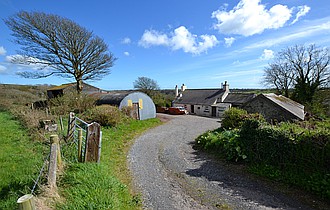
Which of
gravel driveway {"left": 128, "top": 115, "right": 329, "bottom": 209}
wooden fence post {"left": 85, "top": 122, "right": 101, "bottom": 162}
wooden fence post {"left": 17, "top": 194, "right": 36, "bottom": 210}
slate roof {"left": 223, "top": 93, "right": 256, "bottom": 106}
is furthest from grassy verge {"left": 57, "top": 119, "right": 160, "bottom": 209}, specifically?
slate roof {"left": 223, "top": 93, "right": 256, "bottom": 106}

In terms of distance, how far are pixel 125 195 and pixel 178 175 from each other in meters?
2.16

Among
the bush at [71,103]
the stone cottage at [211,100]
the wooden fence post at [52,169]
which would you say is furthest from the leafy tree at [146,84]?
the wooden fence post at [52,169]

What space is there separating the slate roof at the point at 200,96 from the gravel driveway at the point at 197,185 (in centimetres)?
2304

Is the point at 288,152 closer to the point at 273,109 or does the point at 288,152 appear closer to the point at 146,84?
the point at 273,109

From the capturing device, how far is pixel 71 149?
6.80m

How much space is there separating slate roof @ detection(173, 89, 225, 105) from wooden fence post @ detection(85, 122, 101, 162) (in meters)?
25.8

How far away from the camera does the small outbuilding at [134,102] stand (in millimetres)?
19141

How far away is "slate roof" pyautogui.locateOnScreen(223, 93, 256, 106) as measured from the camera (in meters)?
27.9

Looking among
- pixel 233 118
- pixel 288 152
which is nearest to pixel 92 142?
pixel 288 152

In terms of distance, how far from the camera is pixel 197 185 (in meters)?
5.61

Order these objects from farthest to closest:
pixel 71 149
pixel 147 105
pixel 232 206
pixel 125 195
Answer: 1. pixel 147 105
2. pixel 71 149
3. pixel 125 195
4. pixel 232 206

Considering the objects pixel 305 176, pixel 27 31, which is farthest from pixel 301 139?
pixel 27 31

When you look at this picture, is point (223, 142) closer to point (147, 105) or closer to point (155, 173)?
point (155, 173)

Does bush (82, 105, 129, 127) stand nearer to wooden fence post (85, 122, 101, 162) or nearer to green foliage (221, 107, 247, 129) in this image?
green foliage (221, 107, 247, 129)
